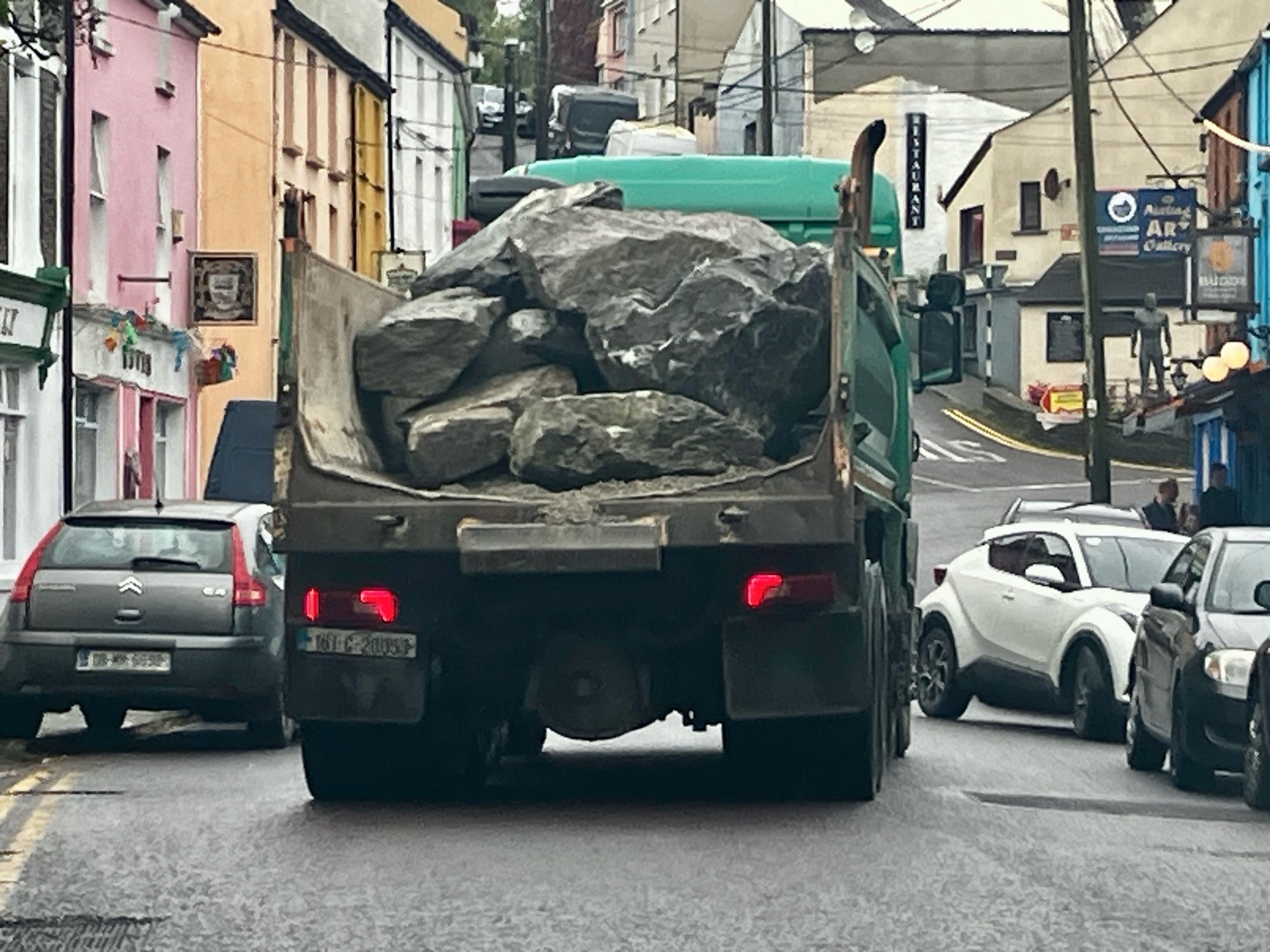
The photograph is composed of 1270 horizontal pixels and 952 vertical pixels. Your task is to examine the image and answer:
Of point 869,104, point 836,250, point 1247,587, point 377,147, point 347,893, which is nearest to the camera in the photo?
point 347,893

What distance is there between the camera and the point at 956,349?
17500 mm

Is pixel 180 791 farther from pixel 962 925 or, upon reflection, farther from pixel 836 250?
pixel 962 925

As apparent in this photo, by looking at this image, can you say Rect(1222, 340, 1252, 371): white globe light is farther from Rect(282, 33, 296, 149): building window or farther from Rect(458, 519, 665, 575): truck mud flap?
Rect(458, 519, 665, 575): truck mud flap

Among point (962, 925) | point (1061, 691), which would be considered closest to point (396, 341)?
point (962, 925)

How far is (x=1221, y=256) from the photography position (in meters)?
41.8

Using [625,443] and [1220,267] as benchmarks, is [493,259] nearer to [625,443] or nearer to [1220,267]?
[625,443]

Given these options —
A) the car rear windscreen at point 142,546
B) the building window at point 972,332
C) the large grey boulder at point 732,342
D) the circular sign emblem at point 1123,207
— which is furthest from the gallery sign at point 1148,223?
the large grey boulder at point 732,342

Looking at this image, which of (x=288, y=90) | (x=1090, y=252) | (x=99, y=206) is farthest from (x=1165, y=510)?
(x=288, y=90)

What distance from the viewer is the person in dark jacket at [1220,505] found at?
3456 centimetres

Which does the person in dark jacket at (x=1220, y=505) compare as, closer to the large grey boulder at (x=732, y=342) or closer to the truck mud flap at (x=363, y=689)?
the large grey boulder at (x=732, y=342)

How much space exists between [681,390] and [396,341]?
51.8 inches

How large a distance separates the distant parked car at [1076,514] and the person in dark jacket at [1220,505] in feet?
19.3

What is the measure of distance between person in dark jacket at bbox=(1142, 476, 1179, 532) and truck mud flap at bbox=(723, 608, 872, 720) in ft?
74.6

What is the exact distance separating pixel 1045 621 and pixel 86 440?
14706 millimetres
